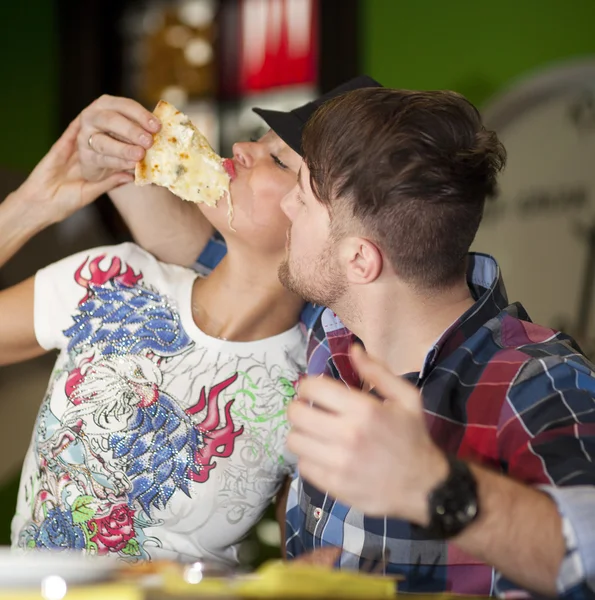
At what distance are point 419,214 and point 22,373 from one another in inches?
78.5

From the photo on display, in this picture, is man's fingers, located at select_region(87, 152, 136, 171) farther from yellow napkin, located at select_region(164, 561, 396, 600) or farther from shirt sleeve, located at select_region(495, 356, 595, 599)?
yellow napkin, located at select_region(164, 561, 396, 600)

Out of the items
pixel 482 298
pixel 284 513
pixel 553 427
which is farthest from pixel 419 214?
pixel 284 513

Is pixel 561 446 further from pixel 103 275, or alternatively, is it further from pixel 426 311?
pixel 103 275

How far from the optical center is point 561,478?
44.0 inches

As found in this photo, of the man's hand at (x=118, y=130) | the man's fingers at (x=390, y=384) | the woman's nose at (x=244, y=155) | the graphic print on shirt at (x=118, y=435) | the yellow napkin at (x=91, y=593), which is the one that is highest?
the man's hand at (x=118, y=130)

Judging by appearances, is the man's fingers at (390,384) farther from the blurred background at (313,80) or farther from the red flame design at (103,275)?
the blurred background at (313,80)

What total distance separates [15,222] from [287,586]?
52.4 inches

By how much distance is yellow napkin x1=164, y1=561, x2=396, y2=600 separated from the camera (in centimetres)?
86

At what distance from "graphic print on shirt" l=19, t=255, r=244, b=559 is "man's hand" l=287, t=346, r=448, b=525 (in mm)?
696

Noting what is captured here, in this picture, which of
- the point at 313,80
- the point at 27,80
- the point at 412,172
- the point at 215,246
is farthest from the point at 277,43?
the point at 412,172

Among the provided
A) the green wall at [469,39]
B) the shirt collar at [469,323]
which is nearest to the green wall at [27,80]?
the green wall at [469,39]

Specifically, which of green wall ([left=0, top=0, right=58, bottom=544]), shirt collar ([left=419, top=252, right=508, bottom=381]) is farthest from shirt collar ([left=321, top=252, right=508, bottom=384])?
green wall ([left=0, top=0, right=58, bottom=544])

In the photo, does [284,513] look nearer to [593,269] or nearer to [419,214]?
[419,214]

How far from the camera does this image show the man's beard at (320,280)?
1514 mm
